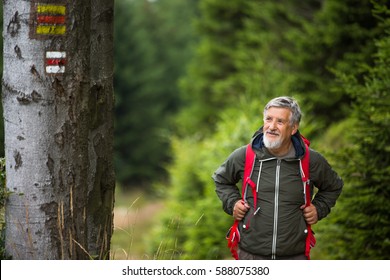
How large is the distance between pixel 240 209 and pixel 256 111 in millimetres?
8559

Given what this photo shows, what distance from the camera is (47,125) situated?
12.9ft

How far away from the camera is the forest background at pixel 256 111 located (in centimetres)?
663

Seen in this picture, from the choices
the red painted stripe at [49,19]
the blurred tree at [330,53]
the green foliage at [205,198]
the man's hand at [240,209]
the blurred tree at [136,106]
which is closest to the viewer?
the red painted stripe at [49,19]

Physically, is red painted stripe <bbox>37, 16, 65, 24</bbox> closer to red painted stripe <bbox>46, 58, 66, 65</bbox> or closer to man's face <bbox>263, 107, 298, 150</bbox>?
red painted stripe <bbox>46, 58, 66, 65</bbox>

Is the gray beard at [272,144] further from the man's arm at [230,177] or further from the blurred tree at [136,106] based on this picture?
the blurred tree at [136,106]

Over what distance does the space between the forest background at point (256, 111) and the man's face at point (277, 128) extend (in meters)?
0.76

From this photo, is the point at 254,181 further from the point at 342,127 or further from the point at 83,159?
the point at 342,127

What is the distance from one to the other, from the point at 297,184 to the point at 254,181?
10.0 inches

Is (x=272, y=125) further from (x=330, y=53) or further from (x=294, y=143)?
(x=330, y=53)

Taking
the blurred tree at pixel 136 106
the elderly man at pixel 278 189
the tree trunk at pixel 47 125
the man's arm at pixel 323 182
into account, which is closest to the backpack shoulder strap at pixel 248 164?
the elderly man at pixel 278 189

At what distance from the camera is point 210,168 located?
11414mm

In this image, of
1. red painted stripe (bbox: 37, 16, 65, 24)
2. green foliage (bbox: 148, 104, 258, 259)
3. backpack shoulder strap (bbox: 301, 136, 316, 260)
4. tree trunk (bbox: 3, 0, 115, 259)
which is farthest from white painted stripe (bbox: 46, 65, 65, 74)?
green foliage (bbox: 148, 104, 258, 259)

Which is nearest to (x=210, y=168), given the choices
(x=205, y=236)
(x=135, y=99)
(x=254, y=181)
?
(x=205, y=236)
